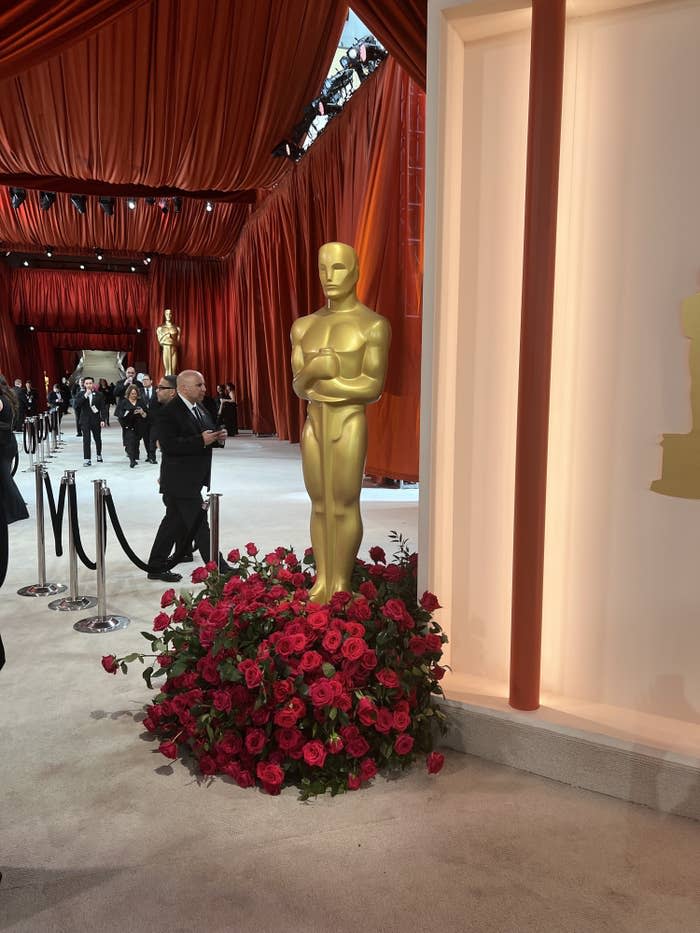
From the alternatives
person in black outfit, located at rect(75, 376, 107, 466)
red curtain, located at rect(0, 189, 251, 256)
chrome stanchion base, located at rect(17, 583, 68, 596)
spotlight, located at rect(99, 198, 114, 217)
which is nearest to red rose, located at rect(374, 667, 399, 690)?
chrome stanchion base, located at rect(17, 583, 68, 596)

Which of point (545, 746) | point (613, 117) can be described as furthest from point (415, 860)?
point (613, 117)

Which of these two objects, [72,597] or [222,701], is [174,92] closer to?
[72,597]

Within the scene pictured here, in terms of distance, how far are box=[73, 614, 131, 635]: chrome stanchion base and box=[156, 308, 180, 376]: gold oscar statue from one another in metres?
14.5

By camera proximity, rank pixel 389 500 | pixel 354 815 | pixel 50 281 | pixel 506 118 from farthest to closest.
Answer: pixel 50 281
pixel 389 500
pixel 506 118
pixel 354 815

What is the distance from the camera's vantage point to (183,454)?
468 centimetres

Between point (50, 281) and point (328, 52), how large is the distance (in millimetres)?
16539

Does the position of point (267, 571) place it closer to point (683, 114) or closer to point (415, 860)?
point (415, 860)

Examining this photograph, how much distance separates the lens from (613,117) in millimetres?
2609

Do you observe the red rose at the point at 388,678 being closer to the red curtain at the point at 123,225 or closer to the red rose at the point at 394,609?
the red rose at the point at 394,609

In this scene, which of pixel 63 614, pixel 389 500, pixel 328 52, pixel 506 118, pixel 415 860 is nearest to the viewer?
pixel 415 860

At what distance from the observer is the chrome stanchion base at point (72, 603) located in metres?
4.48

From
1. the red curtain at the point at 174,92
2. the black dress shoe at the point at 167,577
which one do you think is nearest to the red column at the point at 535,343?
the black dress shoe at the point at 167,577

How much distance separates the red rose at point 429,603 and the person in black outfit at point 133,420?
327 inches

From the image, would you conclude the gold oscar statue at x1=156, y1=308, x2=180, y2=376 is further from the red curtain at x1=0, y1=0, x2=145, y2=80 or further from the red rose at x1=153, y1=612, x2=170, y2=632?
the red rose at x1=153, y1=612, x2=170, y2=632
